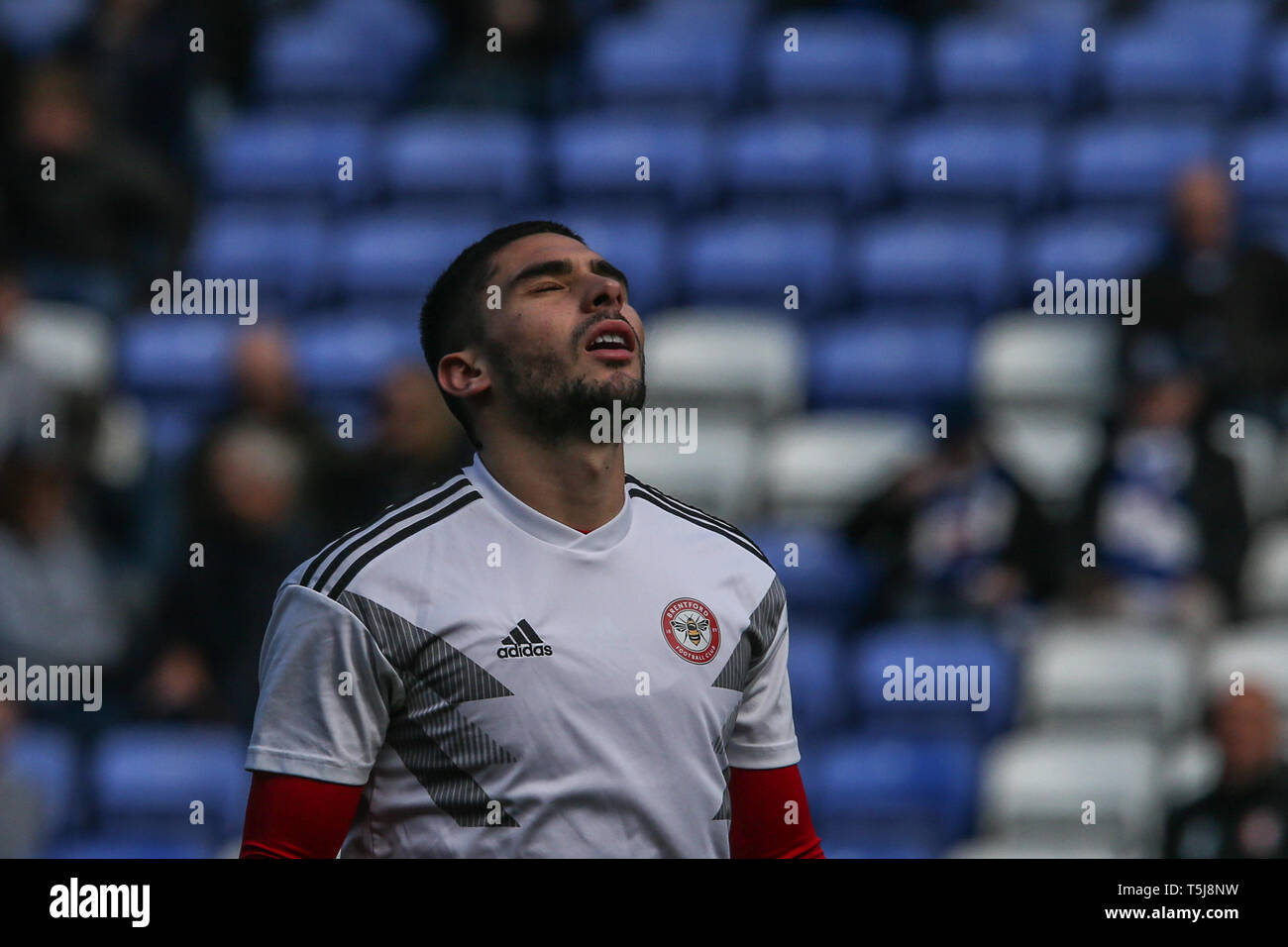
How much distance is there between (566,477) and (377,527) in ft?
0.65

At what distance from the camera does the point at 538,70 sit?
177 inches

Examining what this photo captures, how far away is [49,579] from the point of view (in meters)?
3.64

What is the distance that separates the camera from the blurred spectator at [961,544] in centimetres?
341

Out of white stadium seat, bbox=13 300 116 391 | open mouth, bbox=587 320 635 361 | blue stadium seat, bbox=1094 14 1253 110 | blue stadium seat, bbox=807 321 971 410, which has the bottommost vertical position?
open mouth, bbox=587 320 635 361

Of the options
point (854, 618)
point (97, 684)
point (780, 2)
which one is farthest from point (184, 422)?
point (780, 2)

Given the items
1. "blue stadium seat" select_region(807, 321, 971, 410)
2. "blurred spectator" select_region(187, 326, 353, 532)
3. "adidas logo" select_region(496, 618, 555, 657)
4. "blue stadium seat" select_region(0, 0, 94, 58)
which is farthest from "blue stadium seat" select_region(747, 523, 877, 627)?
"blue stadium seat" select_region(0, 0, 94, 58)

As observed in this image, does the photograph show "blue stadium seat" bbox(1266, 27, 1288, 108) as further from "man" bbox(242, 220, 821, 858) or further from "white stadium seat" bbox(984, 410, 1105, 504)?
"man" bbox(242, 220, 821, 858)

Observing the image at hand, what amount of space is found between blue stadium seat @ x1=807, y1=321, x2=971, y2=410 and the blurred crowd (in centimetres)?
10

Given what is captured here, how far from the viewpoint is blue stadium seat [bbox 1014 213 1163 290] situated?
13.0 ft

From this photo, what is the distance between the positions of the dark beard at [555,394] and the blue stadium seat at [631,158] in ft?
7.97

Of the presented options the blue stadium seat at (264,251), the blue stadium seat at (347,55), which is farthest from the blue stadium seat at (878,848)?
the blue stadium seat at (347,55)

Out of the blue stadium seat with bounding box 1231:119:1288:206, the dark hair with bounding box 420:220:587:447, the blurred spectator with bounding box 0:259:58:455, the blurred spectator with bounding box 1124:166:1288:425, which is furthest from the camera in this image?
the blue stadium seat with bounding box 1231:119:1288:206

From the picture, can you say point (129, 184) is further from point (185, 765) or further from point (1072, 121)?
point (1072, 121)

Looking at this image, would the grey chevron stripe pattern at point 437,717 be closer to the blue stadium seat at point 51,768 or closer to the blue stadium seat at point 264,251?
the blue stadium seat at point 51,768
